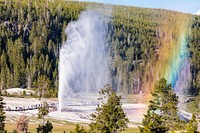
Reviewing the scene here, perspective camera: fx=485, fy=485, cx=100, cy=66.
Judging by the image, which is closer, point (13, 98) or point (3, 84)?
point (13, 98)

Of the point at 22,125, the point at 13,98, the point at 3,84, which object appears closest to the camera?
the point at 22,125

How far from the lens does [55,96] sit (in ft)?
454

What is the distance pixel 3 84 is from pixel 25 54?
117 ft

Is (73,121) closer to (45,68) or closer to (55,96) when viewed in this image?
(55,96)

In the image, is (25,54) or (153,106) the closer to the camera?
(153,106)

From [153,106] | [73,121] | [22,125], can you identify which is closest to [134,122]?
[73,121]

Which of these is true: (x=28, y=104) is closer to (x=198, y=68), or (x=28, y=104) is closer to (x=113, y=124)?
(x=113, y=124)

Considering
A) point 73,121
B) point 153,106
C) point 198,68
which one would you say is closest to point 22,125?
point 73,121

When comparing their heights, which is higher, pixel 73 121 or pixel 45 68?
pixel 45 68

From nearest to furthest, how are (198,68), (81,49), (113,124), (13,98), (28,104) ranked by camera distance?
(113,124) → (28,104) → (13,98) → (81,49) → (198,68)

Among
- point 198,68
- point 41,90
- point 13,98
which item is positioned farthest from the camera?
point 198,68

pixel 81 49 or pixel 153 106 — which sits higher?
pixel 81 49

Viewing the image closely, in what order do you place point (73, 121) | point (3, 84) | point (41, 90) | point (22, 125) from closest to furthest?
1. point (22, 125)
2. point (73, 121)
3. point (41, 90)
4. point (3, 84)

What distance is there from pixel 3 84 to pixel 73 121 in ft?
256
